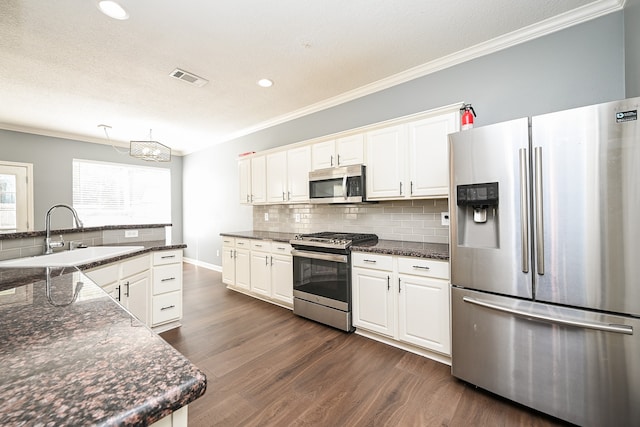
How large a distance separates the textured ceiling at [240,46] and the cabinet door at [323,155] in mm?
700

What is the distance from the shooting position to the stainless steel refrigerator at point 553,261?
1.44 m

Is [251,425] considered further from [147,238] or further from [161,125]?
[161,125]

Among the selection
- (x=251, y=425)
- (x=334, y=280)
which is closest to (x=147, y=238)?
(x=334, y=280)

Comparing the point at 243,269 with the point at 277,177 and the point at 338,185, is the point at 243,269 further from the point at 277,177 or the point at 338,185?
the point at 338,185

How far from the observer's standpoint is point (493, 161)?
1.83 m

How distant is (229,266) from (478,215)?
11.6 feet

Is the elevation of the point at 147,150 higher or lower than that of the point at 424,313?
higher

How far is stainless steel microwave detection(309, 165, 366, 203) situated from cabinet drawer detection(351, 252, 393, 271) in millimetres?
607

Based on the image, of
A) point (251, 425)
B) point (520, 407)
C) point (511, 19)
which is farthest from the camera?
point (511, 19)

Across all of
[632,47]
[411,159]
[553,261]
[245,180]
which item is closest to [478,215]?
[553,261]

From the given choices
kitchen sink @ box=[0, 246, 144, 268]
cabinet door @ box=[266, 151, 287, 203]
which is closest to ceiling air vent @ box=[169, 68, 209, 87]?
cabinet door @ box=[266, 151, 287, 203]

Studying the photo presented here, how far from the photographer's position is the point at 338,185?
316cm

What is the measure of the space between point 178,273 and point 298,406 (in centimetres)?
192

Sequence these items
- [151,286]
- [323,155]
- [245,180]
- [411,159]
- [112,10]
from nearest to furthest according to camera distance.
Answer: [112,10] → [411,159] → [151,286] → [323,155] → [245,180]
